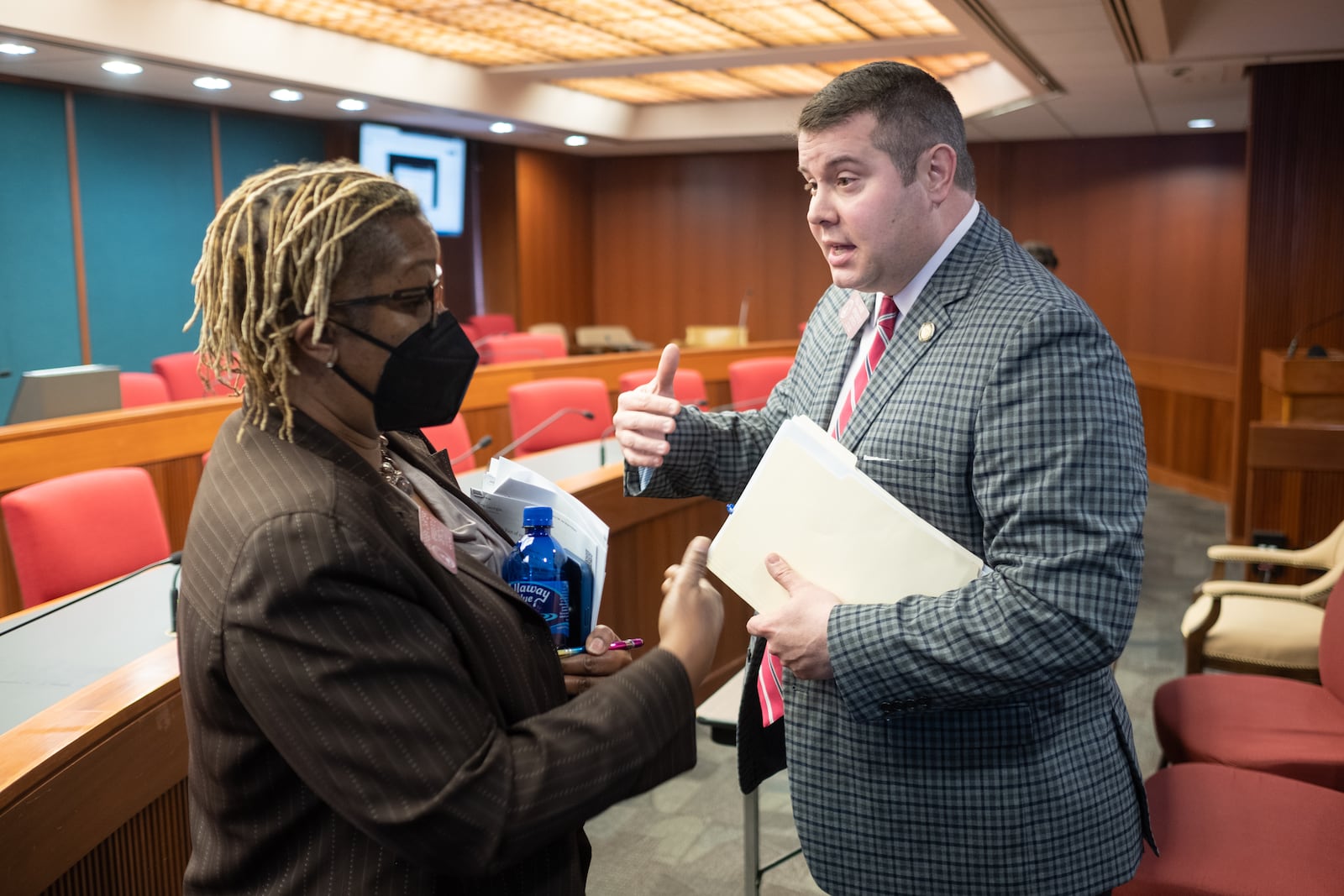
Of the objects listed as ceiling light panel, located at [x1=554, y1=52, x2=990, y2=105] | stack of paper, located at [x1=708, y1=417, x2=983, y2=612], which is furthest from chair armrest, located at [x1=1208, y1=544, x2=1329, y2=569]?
ceiling light panel, located at [x1=554, y1=52, x2=990, y2=105]

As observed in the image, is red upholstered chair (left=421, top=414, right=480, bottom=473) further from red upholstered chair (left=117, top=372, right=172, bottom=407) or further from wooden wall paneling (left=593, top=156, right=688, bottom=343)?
wooden wall paneling (left=593, top=156, right=688, bottom=343)

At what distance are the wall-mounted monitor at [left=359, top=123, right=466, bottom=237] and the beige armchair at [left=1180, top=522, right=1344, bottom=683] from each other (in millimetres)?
6917

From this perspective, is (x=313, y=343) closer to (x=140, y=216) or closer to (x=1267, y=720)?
(x=1267, y=720)

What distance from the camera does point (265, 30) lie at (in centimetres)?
663

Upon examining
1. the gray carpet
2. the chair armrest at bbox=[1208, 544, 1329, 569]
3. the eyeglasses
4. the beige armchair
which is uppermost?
the eyeglasses

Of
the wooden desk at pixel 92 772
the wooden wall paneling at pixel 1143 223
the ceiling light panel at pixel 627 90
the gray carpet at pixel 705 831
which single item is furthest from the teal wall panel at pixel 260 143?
the wooden desk at pixel 92 772

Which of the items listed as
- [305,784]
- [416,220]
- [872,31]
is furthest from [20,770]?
[872,31]

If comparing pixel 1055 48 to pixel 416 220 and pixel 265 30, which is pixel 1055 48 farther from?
pixel 416 220

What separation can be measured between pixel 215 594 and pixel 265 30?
661 cm

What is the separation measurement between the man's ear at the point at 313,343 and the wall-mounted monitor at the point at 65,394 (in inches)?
146

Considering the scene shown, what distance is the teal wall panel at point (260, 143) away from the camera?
8.20m

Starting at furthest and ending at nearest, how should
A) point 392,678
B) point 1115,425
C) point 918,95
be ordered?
1. point 918,95
2. point 1115,425
3. point 392,678

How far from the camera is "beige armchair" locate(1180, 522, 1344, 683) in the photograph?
328cm

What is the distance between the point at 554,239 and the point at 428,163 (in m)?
2.53
